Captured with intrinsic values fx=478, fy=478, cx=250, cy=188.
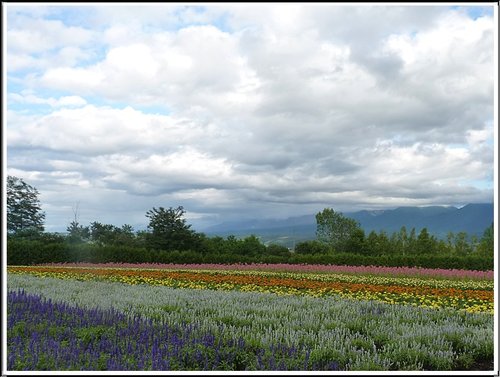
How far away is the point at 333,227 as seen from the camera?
38.8 m

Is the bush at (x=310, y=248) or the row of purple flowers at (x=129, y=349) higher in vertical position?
the row of purple flowers at (x=129, y=349)

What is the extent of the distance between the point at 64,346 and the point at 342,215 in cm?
3590

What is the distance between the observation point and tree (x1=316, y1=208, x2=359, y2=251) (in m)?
37.9

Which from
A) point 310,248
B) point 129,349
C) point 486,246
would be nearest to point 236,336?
point 129,349

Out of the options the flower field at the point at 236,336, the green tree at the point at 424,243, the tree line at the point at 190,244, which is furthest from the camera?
the green tree at the point at 424,243

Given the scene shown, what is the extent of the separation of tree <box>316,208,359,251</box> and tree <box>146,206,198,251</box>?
10152mm

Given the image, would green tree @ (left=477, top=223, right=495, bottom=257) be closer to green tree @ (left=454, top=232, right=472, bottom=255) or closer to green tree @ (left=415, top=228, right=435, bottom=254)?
green tree @ (left=454, top=232, right=472, bottom=255)

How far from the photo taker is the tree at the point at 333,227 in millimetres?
37944

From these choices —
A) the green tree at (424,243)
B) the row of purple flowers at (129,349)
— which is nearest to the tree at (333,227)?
the green tree at (424,243)

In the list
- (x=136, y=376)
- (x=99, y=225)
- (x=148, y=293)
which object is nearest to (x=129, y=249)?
(x=99, y=225)

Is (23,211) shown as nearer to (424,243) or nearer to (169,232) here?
(169,232)

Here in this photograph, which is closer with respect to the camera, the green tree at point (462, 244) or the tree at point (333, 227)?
the green tree at point (462, 244)

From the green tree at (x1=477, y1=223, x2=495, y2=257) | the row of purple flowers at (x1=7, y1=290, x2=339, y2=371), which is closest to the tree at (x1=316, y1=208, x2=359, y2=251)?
the green tree at (x1=477, y1=223, x2=495, y2=257)

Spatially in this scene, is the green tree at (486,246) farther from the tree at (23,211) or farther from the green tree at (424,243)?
the tree at (23,211)
